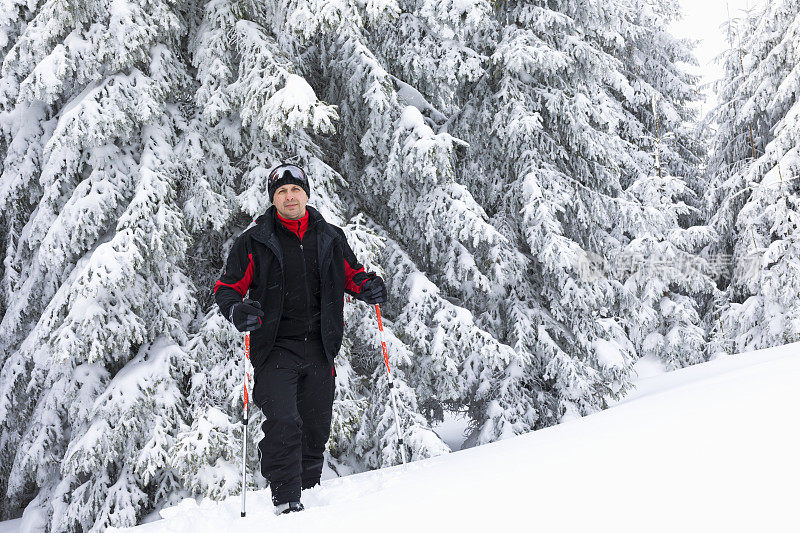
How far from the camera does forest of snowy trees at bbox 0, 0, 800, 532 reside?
6.60m

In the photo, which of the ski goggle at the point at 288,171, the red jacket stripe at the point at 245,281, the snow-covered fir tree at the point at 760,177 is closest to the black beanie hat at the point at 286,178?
the ski goggle at the point at 288,171

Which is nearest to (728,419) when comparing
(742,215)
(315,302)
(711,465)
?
(711,465)

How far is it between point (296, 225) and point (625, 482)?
269 centimetres

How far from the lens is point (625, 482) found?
7.61ft

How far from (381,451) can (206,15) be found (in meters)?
5.72

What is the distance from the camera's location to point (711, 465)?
2312mm

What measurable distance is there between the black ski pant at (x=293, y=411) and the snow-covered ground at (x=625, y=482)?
27 cm

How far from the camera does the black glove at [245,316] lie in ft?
12.1

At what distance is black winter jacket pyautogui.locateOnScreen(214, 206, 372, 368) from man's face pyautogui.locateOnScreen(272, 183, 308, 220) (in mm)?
100

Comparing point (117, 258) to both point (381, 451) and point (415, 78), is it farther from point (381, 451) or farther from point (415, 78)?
point (415, 78)

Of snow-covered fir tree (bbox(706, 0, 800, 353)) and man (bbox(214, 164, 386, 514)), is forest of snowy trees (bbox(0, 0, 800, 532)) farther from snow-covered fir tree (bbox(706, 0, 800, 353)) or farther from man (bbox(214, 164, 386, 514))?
snow-covered fir tree (bbox(706, 0, 800, 353))

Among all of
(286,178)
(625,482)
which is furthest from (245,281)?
(625,482)

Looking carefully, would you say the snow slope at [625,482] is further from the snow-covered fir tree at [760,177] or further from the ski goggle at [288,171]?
the snow-covered fir tree at [760,177]

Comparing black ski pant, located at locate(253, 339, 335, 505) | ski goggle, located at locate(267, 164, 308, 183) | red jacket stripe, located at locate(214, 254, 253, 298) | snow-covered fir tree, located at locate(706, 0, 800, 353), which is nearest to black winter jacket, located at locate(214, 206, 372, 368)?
red jacket stripe, located at locate(214, 254, 253, 298)
